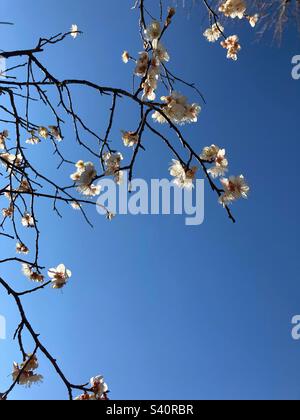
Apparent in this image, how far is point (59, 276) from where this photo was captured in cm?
204

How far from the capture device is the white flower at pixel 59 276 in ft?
6.65

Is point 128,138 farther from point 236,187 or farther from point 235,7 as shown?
point 235,7

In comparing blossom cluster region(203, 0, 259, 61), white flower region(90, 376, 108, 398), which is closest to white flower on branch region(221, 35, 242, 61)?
blossom cluster region(203, 0, 259, 61)

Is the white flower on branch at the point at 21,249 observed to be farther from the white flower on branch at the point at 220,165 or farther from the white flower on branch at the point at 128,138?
the white flower on branch at the point at 220,165

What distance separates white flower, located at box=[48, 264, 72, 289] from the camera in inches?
79.8

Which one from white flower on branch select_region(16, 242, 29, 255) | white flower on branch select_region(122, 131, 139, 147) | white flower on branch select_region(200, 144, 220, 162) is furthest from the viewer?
white flower on branch select_region(16, 242, 29, 255)

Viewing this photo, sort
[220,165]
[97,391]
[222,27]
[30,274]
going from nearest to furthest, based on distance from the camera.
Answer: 1. [97,391]
2. [220,165]
3. [30,274]
4. [222,27]

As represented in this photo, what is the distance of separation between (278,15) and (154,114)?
3.09 m

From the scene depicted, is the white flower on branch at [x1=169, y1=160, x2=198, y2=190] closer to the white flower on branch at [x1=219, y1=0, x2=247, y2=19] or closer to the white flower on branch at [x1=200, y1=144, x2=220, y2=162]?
the white flower on branch at [x1=200, y1=144, x2=220, y2=162]

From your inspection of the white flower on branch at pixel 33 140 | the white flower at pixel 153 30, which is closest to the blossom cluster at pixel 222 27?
the white flower at pixel 153 30

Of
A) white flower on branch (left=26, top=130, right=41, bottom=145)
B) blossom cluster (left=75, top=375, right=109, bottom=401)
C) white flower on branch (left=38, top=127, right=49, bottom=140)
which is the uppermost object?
white flower on branch (left=26, top=130, right=41, bottom=145)

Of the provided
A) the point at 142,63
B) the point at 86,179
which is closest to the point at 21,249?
the point at 86,179

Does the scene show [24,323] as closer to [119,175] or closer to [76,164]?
[119,175]
